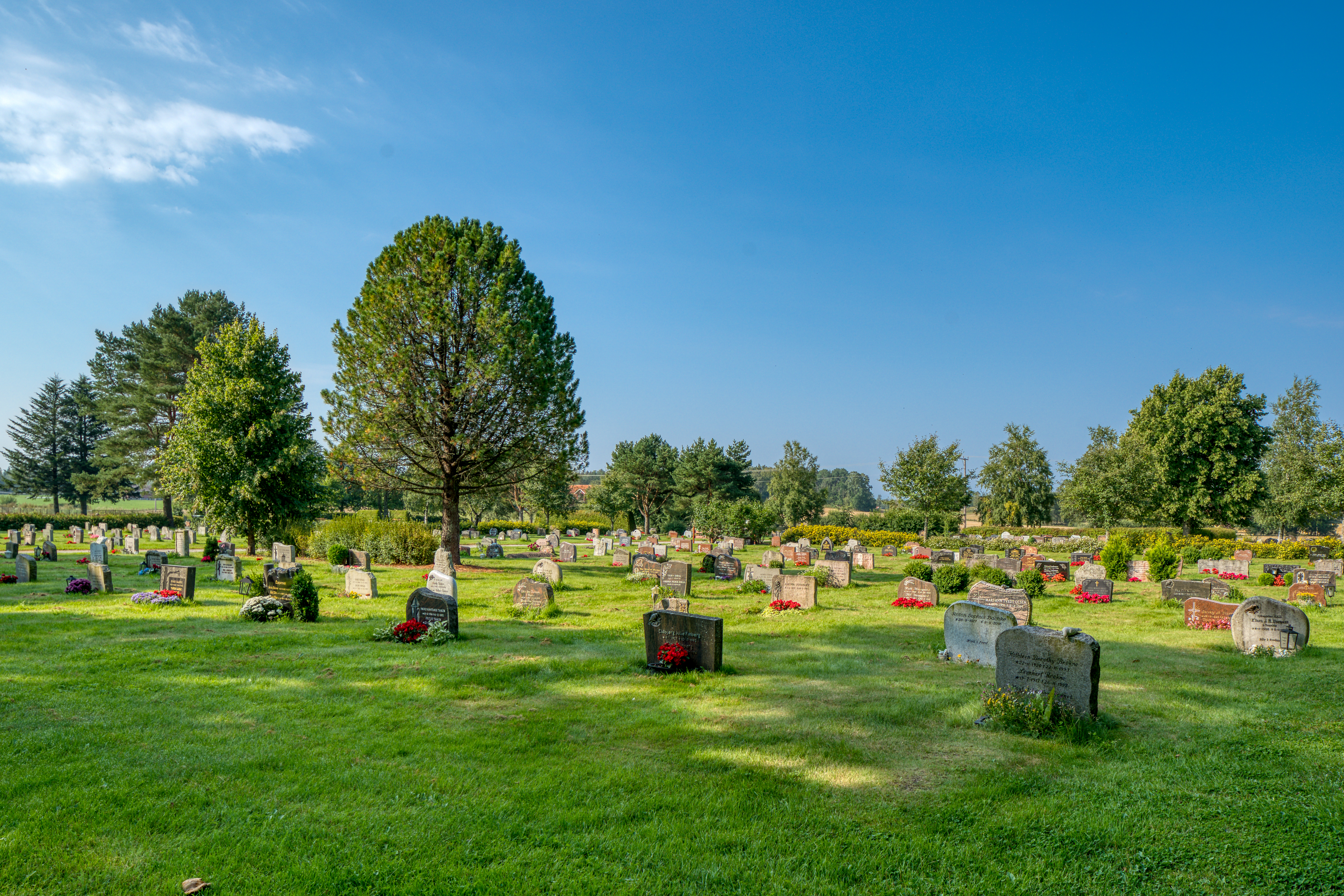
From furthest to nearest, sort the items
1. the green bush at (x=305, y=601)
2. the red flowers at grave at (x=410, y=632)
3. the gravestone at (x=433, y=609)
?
the green bush at (x=305, y=601) → the gravestone at (x=433, y=609) → the red flowers at grave at (x=410, y=632)

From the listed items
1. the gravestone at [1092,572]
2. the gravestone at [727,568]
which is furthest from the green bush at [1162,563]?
the gravestone at [727,568]

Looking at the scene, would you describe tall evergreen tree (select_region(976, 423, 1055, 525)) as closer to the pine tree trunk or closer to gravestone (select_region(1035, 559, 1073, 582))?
gravestone (select_region(1035, 559, 1073, 582))

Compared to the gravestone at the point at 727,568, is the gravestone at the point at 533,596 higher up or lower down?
higher up

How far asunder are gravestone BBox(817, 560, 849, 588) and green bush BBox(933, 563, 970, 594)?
3.62 metres

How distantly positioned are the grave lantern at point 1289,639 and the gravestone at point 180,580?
70.6ft

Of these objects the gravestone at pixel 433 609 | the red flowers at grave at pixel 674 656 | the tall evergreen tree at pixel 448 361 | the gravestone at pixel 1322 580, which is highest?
the tall evergreen tree at pixel 448 361

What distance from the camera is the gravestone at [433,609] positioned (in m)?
12.0

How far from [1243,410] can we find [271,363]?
178 ft

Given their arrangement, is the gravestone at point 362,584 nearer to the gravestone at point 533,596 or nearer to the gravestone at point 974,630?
the gravestone at point 533,596

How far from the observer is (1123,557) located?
22.8 meters

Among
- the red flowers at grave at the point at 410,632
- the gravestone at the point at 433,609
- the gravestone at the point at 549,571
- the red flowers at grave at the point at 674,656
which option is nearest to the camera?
the red flowers at grave at the point at 674,656

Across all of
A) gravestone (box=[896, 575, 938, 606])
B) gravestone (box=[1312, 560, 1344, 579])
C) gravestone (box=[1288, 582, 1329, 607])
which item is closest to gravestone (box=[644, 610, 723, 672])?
gravestone (box=[896, 575, 938, 606])

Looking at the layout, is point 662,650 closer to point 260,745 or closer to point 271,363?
point 260,745

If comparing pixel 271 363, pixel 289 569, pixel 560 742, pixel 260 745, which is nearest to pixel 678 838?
pixel 560 742
